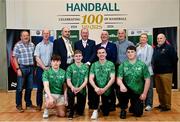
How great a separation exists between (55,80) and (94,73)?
612 mm

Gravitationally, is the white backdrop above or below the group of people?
above

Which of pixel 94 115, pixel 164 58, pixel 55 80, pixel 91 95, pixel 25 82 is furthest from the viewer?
pixel 25 82

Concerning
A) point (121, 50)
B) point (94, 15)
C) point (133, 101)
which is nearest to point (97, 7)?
point (94, 15)

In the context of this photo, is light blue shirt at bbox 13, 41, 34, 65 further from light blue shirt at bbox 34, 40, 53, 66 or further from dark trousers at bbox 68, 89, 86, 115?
dark trousers at bbox 68, 89, 86, 115

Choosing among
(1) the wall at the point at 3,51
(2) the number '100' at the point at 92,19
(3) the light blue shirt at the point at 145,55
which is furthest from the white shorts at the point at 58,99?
(1) the wall at the point at 3,51

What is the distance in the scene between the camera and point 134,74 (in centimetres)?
573

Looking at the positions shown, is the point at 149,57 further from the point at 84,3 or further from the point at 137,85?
the point at 84,3

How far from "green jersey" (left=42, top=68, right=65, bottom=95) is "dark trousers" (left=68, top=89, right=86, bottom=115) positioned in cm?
18

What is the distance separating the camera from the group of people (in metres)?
5.74

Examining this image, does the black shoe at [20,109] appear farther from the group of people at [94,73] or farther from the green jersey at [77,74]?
the green jersey at [77,74]

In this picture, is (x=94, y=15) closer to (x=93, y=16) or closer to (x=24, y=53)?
(x=93, y=16)

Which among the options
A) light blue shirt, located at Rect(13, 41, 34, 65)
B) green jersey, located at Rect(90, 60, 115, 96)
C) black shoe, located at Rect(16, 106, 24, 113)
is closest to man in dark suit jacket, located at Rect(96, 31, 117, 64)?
green jersey, located at Rect(90, 60, 115, 96)

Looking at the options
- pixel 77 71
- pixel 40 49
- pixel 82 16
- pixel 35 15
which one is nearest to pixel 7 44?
pixel 35 15

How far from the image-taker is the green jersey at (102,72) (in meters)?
5.79
